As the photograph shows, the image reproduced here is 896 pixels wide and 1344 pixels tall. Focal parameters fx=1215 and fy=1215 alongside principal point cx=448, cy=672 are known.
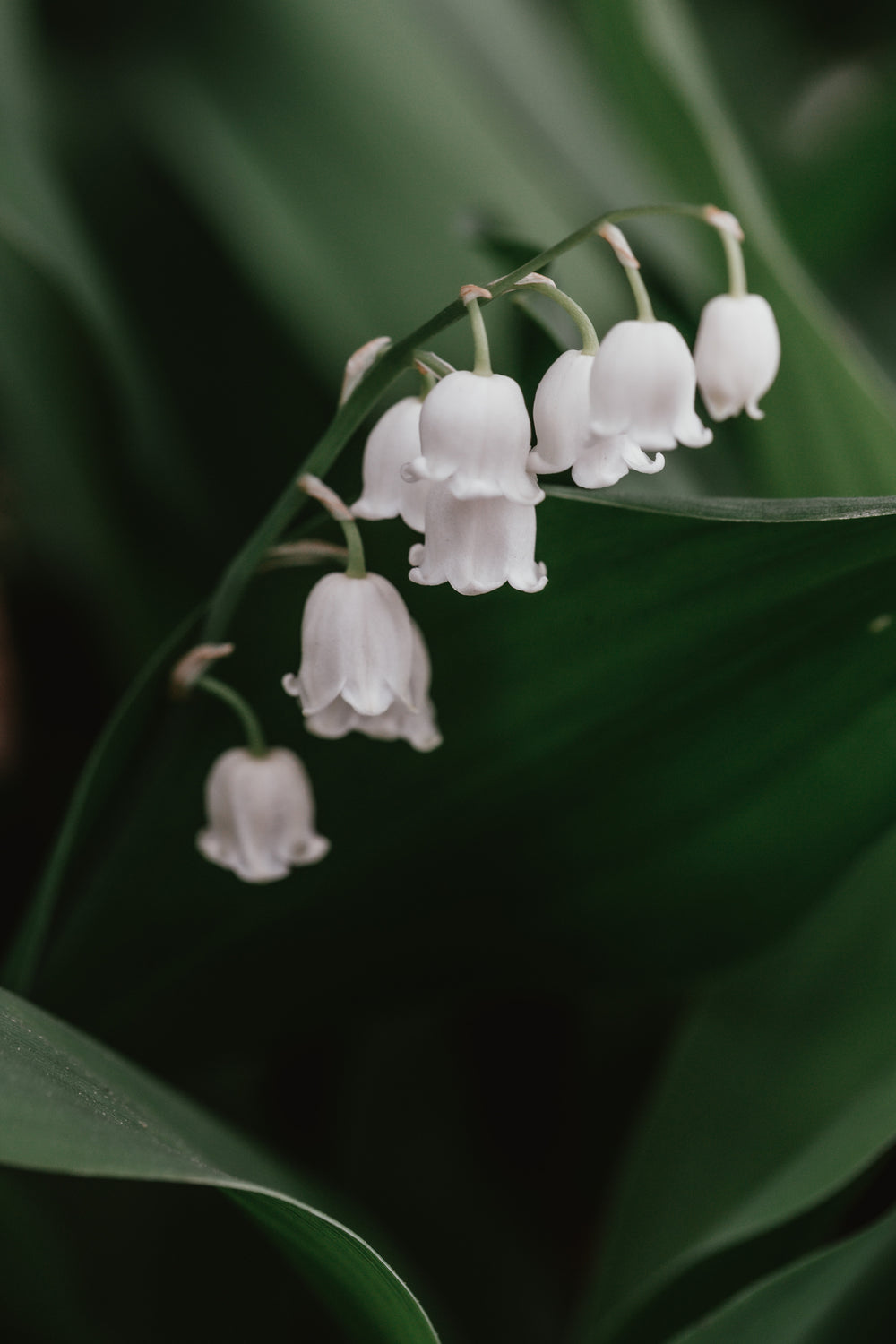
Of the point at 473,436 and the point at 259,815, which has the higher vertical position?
the point at 473,436

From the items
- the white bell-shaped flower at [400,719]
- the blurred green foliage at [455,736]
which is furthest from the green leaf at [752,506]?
the white bell-shaped flower at [400,719]

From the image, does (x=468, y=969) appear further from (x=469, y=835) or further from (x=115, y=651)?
(x=115, y=651)

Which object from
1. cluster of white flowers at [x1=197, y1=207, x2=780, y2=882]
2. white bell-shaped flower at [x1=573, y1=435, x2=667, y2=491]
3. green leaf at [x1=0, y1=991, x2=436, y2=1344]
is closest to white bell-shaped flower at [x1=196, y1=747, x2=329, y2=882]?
cluster of white flowers at [x1=197, y1=207, x2=780, y2=882]

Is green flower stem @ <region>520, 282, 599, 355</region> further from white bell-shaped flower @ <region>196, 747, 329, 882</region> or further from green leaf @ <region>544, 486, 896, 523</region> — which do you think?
white bell-shaped flower @ <region>196, 747, 329, 882</region>

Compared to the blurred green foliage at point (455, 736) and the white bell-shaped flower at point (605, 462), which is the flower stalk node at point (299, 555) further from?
the white bell-shaped flower at point (605, 462)

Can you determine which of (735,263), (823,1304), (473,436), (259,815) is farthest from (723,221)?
(823,1304)

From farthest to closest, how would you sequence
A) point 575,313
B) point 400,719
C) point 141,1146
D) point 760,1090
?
point 760,1090
point 400,719
point 575,313
point 141,1146

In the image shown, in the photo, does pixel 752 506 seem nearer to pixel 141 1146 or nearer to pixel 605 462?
pixel 605 462
